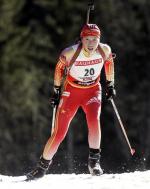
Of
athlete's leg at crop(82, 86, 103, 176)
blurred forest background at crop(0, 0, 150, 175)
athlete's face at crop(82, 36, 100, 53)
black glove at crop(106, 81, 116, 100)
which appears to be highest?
athlete's face at crop(82, 36, 100, 53)

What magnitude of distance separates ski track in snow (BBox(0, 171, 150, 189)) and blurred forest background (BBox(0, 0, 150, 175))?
59.8ft

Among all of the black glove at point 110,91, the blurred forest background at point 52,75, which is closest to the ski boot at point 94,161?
the black glove at point 110,91

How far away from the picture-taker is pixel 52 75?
1294 inches

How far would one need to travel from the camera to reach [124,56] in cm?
3397

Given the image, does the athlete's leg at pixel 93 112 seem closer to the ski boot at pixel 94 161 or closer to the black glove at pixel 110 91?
the ski boot at pixel 94 161

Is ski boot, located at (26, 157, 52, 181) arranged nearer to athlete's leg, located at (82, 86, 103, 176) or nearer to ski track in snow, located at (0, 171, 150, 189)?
ski track in snow, located at (0, 171, 150, 189)

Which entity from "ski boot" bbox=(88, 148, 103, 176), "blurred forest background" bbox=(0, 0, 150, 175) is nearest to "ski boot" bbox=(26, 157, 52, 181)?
"ski boot" bbox=(88, 148, 103, 176)

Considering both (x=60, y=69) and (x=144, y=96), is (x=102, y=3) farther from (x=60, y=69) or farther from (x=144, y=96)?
(x=60, y=69)

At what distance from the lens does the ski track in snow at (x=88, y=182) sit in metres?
8.97

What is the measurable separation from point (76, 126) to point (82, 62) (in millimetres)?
23086

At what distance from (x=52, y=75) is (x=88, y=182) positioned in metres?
23.6

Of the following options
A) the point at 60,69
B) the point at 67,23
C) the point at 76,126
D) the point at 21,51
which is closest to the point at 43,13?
the point at 67,23

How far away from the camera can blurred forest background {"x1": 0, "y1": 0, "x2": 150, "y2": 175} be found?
30.7 m

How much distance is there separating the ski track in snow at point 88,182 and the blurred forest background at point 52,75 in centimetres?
1823
